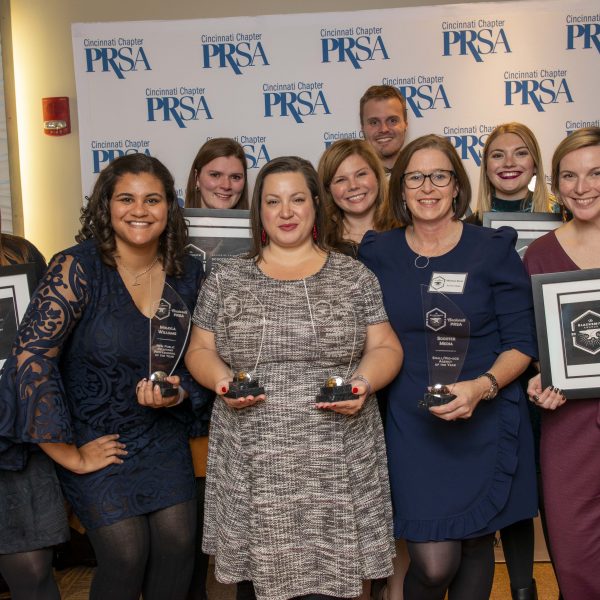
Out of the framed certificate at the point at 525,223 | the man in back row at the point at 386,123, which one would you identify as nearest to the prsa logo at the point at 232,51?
the man in back row at the point at 386,123

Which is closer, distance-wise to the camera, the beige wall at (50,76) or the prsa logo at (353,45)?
the prsa logo at (353,45)

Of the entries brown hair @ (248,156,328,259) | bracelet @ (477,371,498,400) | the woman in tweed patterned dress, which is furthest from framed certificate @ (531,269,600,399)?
brown hair @ (248,156,328,259)

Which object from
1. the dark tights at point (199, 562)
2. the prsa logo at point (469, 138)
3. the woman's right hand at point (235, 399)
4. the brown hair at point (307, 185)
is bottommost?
the dark tights at point (199, 562)

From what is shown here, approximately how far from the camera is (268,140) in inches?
196

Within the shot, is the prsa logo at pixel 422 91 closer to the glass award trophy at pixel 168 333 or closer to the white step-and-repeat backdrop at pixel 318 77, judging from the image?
the white step-and-repeat backdrop at pixel 318 77

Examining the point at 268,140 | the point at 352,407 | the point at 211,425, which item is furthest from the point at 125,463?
the point at 268,140

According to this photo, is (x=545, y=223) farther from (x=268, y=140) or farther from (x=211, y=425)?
(x=268, y=140)

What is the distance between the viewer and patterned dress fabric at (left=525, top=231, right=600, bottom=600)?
7.97ft

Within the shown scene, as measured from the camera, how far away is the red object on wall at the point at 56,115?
533cm

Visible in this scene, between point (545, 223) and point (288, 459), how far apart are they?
136 cm

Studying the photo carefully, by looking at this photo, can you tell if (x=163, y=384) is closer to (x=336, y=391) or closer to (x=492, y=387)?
(x=336, y=391)

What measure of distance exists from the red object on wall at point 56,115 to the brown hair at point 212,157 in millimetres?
2307

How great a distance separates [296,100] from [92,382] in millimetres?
3006

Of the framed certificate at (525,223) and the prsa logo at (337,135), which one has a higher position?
the prsa logo at (337,135)
